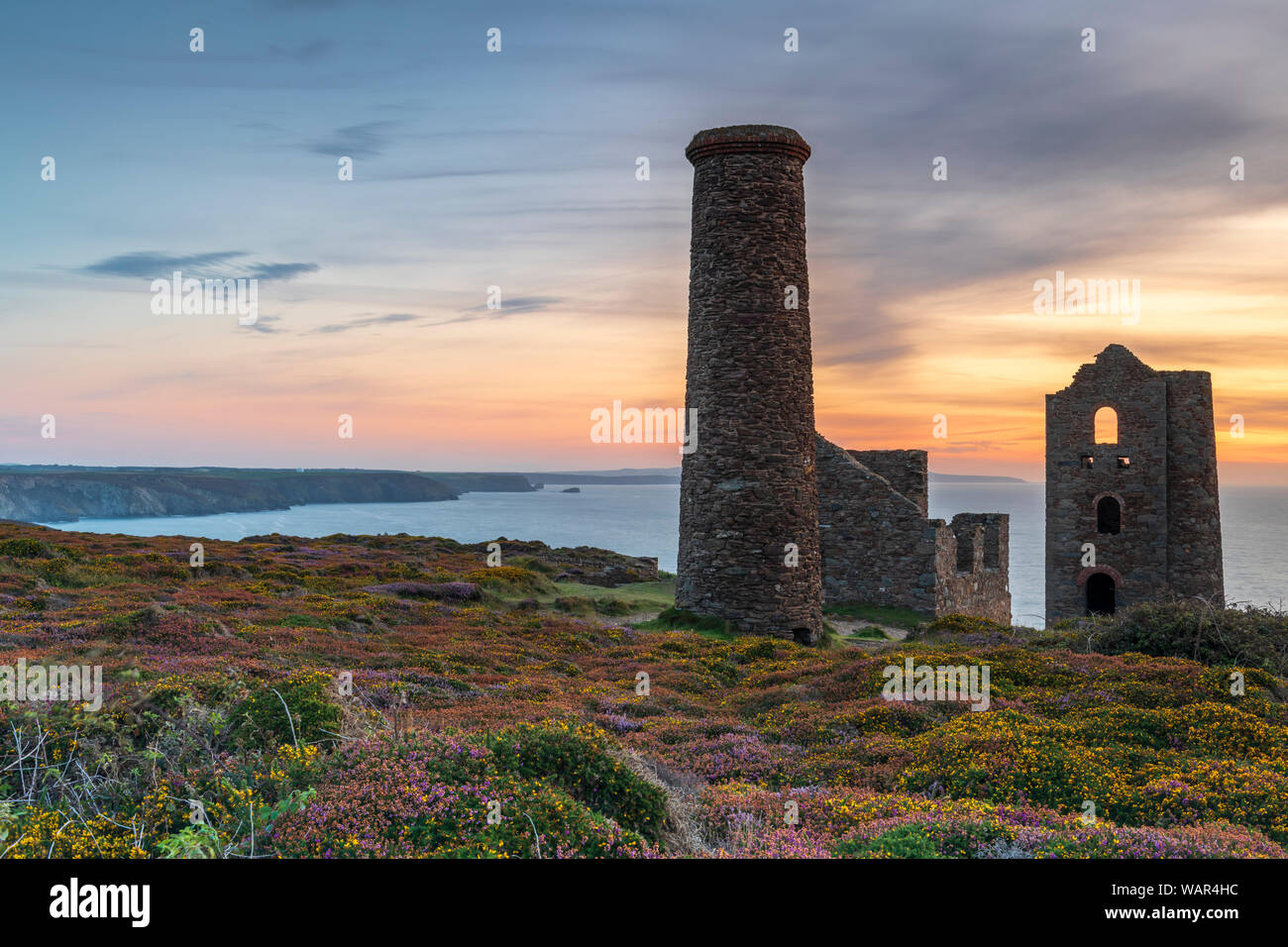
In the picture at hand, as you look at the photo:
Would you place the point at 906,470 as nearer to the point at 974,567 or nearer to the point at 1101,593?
the point at 974,567

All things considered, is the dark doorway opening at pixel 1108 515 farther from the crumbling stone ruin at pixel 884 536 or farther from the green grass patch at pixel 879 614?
the green grass patch at pixel 879 614

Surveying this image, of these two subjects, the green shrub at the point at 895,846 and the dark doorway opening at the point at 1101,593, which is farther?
the dark doorway opening at the point at 1101,593

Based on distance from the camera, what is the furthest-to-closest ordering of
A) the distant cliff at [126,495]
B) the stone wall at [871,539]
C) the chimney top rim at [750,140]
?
the distant cliff at [126,495] < the stone wall at [871,539] < the chimney top rim at [750,140]

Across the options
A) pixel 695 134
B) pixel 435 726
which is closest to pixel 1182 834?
pixel 435 726

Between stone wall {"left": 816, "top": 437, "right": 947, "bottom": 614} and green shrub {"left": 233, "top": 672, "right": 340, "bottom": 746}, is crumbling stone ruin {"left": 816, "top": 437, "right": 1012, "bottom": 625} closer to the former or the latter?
stone wall {"left": 816, "top": 437, "right": 947, "bottom": 614}

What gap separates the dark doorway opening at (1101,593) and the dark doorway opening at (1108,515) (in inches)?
80.7

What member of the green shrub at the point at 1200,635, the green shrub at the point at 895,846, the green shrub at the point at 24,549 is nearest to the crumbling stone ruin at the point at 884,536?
the green shrub at the point at 1200,635

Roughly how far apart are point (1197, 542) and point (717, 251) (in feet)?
90.0

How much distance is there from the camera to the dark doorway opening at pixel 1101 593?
120ft

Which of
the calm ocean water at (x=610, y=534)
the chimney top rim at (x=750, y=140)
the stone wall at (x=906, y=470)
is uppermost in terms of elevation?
the chimney top rim at (x=750, y=140)

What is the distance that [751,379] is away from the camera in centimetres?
2020

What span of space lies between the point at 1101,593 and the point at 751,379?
25.4 m

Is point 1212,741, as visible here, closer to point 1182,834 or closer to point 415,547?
point 1182,834

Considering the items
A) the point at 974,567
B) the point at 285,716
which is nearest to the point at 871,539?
the point at 974,567
